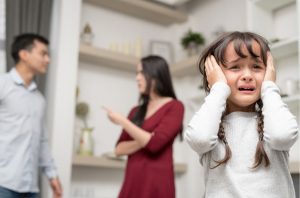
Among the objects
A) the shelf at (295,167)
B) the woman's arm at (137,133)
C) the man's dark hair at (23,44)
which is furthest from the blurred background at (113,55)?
the woman's arm at (137,133)

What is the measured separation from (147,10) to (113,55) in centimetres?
59

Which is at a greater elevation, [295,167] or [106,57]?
[106,57]

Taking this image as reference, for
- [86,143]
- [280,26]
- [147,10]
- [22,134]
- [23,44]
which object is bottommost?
[86,143]

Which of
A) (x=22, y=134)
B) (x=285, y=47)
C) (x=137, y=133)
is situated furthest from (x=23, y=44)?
(x=285, y=47)

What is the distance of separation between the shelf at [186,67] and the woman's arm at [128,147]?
58.2 inches

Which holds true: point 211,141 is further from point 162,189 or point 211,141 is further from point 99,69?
point 99,69

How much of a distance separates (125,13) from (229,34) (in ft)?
9.03

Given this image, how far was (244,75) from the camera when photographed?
922mm

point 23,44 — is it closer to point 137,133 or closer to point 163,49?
point 137,133

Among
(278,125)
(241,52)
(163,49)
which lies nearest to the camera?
(278,125)

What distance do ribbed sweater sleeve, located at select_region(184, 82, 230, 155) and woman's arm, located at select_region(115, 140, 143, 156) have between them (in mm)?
979

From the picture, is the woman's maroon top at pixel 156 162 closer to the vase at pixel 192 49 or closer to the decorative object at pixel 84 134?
the decorative object at pixel 84 134

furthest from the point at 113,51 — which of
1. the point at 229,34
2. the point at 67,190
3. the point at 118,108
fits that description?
the point at 229,34

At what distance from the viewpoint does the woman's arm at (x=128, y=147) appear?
73.7 inches
